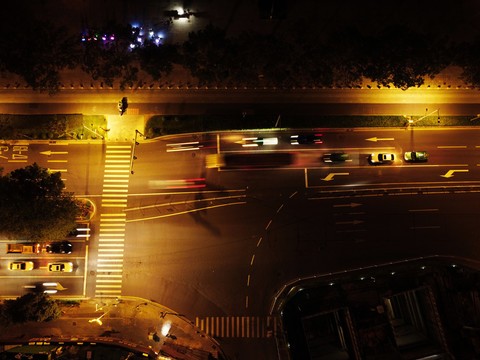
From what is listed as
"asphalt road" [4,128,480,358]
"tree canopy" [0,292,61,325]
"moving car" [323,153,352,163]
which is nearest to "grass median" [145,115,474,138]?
"asphalt road" [4,128,480,358]

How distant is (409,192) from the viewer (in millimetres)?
61719

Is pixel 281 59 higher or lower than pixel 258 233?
higher

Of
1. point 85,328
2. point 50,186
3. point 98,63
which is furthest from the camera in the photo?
point 98,63

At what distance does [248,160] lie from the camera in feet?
203

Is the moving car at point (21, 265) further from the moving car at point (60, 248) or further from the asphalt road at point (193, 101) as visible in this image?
the asphalt road at point (193, 101)

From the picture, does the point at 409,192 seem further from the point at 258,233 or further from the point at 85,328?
the point at 85,328

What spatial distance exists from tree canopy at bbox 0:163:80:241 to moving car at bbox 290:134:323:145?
40126 mm

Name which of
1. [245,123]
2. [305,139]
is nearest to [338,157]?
[305,139]

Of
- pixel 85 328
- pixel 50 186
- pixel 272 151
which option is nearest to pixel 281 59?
pixel 272 151

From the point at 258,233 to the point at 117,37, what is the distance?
4358cm

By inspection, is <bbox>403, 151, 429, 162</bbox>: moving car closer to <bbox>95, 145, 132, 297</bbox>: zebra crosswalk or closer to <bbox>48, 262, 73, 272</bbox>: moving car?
<bbox>95, 145, 132, 297</bbox>: zebra crosswalk

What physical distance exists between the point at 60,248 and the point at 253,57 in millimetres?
47683

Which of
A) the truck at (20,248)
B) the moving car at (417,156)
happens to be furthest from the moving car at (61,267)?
the moving car at (417,156)

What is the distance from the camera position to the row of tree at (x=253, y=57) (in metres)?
57.8
